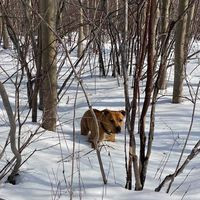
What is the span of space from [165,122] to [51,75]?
1.65 metres

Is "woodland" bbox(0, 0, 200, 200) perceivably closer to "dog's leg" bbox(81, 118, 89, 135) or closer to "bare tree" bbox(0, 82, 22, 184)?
"bare tree" bbox(0, 82, 22, 184)

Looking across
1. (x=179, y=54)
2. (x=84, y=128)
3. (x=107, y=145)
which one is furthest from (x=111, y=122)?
(x=179, y=54)

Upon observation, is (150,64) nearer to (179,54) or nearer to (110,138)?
(110,138)

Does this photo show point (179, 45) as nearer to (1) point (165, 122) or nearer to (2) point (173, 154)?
(1) point (165, 122)

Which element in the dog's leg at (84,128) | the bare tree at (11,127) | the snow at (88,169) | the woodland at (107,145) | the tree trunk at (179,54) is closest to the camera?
the bare tree at (11,127)

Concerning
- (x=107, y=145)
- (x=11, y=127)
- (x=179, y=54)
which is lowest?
(x=107, y=145)

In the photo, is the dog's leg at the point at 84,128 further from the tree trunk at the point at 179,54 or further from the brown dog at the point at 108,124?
the tree trunk at the point at 179,54

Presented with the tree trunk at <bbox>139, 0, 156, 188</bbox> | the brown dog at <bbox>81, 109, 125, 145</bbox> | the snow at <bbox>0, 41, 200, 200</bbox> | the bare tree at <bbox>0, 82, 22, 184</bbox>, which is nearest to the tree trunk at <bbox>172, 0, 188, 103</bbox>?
the snow at <bbox>0, 41, 200, 200</bbox>

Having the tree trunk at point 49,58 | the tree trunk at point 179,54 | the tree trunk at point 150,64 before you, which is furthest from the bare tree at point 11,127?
the tree trunk at point 179,54

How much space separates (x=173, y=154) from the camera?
12.7 feet

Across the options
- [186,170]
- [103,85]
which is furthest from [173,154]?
[103,85]

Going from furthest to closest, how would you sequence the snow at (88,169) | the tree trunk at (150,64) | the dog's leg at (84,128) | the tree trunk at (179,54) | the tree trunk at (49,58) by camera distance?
the tree trunk at (179,54) → the dog's leg at (84,128) → the tree trunk at (49,58) → the snow at (88,169) → the tree trunk at (150,64)

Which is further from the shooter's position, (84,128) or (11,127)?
(84,128)

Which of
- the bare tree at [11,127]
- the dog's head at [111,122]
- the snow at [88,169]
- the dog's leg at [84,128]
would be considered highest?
the bare tree at [11,127]
